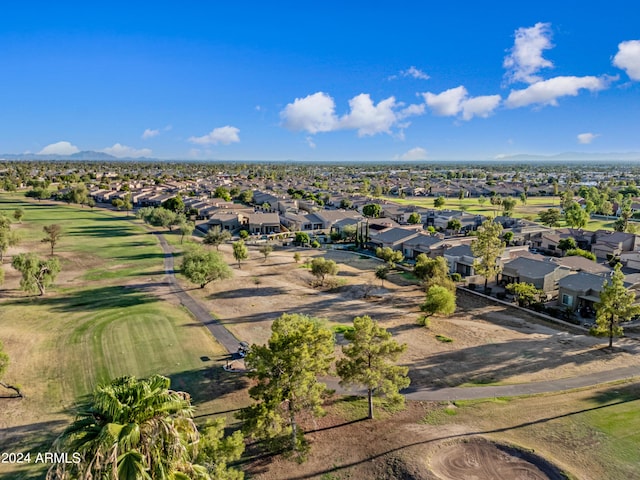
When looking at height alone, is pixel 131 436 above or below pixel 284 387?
above

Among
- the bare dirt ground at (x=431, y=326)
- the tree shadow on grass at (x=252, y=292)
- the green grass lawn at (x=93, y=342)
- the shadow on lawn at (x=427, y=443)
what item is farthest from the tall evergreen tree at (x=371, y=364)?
the tree shadow on grass at (x=252, y=292)

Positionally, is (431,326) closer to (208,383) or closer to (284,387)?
(208,383)

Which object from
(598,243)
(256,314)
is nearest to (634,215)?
(598,243)

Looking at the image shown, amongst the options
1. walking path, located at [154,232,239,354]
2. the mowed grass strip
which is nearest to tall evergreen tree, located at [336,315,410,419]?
walking path, located at [154,232,239,354]

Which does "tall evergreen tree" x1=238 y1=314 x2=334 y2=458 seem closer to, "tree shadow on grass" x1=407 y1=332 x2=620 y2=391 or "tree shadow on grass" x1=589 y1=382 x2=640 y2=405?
"tree shadow on grass" x1=407 y1=332 x2=620 y2=391

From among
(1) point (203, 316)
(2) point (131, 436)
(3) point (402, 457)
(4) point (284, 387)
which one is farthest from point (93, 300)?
(2) point (131, 436)

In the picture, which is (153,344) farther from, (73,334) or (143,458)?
(143,458)
